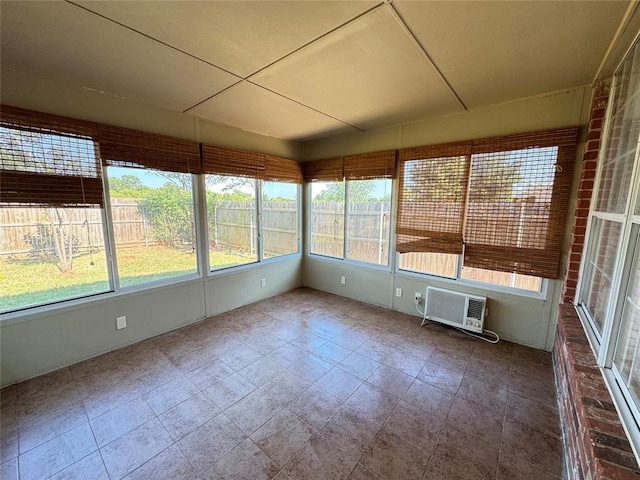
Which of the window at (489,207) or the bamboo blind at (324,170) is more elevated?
the bamboo blind at (324,170)

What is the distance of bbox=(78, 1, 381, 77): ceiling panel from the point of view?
125 centimetres

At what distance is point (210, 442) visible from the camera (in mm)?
1578

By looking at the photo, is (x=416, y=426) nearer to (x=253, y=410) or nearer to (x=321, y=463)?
(x=321, y=463)

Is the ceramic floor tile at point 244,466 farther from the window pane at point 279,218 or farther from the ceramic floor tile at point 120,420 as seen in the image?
the window pane at point 279,218

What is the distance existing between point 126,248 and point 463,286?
368 centimetres

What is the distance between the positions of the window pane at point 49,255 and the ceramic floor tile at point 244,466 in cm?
201

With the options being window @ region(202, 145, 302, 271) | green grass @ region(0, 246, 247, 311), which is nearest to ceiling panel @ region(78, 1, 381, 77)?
window @ region(202, 145, 302, 271)

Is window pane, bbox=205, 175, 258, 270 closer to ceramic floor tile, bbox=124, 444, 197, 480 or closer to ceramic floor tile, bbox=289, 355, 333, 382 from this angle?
ceramic floor tile, bbox=289, 355, 333, 382

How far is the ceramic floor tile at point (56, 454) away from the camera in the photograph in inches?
54.9

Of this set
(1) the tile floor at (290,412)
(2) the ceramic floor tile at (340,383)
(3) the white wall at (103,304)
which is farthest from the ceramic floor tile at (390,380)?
(3) the white wall at (103,304)

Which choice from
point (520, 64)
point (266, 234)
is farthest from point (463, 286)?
point (266, 234)

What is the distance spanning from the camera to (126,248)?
2553 mm

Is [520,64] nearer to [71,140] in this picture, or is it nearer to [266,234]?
[266,234]

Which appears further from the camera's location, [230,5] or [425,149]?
[425,149]
